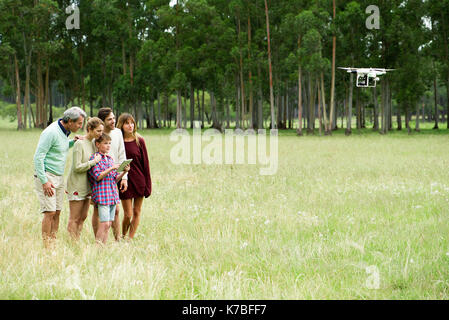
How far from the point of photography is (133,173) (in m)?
6.77

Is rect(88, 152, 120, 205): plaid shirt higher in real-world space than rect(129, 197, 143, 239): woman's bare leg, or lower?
higher

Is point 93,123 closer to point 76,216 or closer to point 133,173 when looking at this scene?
point 133,173

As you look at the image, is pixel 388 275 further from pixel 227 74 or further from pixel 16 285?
pixel 227 74

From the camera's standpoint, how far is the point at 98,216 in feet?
21.1

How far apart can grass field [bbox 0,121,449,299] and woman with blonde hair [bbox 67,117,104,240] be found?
46 cm

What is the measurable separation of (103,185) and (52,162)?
0.72 m

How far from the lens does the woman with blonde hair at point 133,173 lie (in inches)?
265

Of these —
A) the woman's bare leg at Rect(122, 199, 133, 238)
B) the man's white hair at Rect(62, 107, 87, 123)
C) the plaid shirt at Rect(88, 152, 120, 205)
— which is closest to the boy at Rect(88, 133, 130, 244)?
the plaid shirt at Rect(88, 152, 120, 205)

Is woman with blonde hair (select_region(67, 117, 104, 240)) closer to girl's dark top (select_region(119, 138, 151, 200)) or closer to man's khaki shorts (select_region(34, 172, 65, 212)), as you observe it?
man's khaki shorts (select_region(34, 172, 65, 212))

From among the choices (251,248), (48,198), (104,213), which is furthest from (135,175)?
(251,248)

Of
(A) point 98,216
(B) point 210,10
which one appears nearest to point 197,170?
(A) point 98,216

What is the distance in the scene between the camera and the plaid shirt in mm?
5930

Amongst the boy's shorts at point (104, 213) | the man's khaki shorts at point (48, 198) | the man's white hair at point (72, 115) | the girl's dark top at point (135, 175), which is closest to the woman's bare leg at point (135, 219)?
the girl's dark top at point (135, 175)
